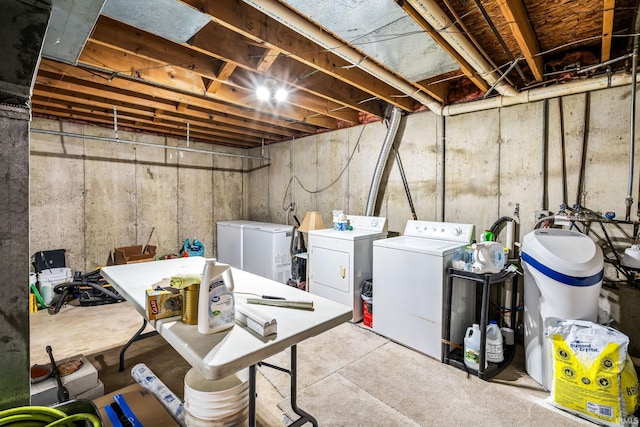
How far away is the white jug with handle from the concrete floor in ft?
2.75

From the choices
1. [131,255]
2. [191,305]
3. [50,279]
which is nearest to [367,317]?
[191,305]

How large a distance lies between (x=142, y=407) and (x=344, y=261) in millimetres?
2115

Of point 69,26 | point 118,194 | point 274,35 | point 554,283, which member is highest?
point 274,35

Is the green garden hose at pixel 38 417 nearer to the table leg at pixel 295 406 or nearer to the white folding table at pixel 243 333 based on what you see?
the white folding table at pixel 243 333

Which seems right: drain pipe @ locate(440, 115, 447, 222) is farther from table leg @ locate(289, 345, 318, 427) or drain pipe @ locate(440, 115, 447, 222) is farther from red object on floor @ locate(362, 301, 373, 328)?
table leg @ locate(289, 345, 318, 427)

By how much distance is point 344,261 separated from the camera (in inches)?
132

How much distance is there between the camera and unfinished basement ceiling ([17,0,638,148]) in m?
1.75

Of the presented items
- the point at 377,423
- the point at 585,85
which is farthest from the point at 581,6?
the point at 377,423

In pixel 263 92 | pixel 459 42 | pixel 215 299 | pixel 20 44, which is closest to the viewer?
pixel 20 44

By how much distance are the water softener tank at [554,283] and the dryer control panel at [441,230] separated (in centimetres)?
58

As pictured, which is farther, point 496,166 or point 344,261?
point 344,261

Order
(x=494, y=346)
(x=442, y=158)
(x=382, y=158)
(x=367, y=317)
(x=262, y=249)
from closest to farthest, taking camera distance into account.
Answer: (x=494, y=346) → (x=367, y=317) → (x=442, y=158) → (x=382, y=158) → (x=262, y=249)

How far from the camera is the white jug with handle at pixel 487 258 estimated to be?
7.91ft

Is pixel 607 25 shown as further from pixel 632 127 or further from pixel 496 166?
pixel 496 166
